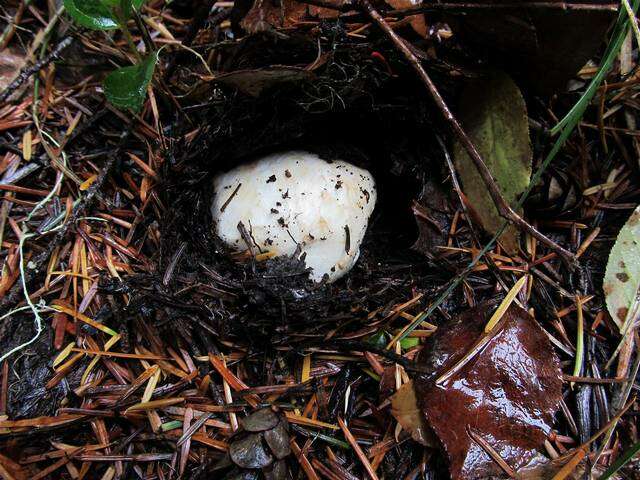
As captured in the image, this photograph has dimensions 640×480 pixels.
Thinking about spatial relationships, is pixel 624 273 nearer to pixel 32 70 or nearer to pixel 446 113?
pixel 446 113

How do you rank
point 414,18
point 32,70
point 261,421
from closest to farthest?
point 261,421
point 414,18
point 32,70

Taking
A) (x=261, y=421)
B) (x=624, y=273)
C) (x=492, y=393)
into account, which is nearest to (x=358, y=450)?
(x=261, y=421)

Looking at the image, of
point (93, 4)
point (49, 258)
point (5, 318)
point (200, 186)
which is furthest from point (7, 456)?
point (93, 4)

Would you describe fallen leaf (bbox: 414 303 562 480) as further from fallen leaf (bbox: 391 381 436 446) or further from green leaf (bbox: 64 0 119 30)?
green leaf (bbox: 64 0 119 30)

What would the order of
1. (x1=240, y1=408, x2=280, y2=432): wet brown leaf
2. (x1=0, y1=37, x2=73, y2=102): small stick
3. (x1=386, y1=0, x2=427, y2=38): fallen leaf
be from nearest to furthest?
1. (x1=240, y1=408, x2=280, y2=432): wet brown leaf
2. (x1=386, y1=0, x2=427, y2=38): fallen leaf
3. (x1=0, y1=37, x2=73, y2=102): small stick

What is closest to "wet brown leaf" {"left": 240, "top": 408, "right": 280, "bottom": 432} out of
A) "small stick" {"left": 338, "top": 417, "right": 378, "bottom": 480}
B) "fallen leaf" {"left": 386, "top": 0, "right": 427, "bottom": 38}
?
"small stick" {"left": 338, "top": 417, "right": 378, "bottom": 480}

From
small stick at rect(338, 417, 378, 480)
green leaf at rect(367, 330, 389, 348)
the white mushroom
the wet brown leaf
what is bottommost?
small stick at rect(338, 417, 378, 480)

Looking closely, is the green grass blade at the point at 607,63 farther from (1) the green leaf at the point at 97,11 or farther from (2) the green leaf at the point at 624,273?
(1) the green leaf at the point at 97,11
